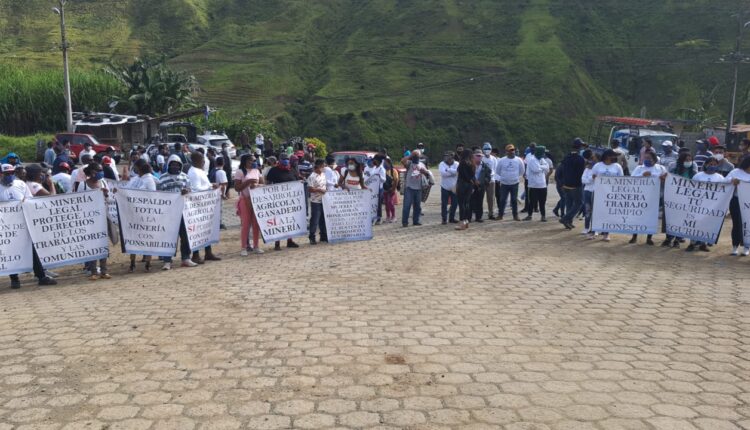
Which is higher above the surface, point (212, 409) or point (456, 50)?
point (456, 50)

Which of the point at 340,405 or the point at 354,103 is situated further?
the point at 354,103

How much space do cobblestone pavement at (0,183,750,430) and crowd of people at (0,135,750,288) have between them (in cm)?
131

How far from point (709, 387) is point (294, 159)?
546 inches

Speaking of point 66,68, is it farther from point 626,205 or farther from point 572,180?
point 626,205

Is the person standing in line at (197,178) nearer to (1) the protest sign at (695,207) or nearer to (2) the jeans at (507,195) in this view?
(2) the jeans at (507,195)

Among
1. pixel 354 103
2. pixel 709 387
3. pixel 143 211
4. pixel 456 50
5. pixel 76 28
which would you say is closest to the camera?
pixel 709 387

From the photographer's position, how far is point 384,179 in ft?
47.3

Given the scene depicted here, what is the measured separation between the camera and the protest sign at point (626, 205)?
37.5 feet

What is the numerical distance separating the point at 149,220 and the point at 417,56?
55.9 m

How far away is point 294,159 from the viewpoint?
694 inches

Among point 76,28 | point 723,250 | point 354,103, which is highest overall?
point 76,28

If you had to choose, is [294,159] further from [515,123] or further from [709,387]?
[515,123]

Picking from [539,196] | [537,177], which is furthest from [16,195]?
[539,196]

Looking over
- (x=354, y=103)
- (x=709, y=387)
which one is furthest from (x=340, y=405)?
(x=354, y=103)
